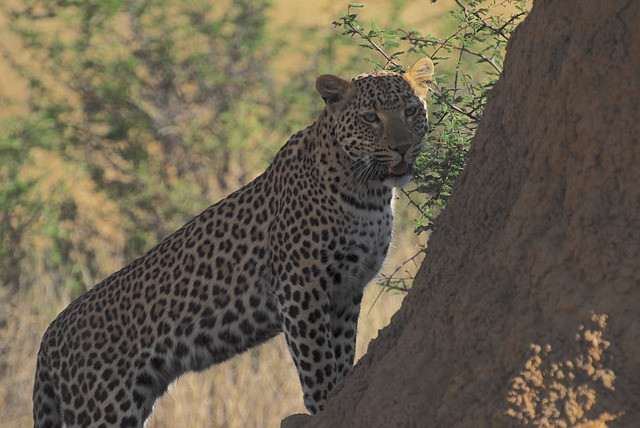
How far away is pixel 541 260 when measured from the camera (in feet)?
15.0

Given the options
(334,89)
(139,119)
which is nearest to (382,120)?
(334,89)

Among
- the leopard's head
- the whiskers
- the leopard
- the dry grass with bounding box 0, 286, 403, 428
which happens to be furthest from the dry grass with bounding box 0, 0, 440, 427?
the leopard's head

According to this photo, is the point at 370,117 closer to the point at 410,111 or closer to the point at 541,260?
the point at 410,111

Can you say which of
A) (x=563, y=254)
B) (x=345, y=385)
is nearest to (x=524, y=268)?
(x=563, y=254)

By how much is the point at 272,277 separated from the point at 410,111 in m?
1.30

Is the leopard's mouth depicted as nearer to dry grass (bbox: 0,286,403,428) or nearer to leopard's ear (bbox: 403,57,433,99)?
leopard's ear (bbox: 403,57,433,99)

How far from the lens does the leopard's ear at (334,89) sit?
25.1ft

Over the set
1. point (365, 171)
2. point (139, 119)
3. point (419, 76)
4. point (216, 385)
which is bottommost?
point (216, 385)

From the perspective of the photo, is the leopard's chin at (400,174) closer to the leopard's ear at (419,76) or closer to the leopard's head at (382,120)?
the leopard's head at (382,120)

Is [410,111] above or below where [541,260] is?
above

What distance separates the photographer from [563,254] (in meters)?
4.52

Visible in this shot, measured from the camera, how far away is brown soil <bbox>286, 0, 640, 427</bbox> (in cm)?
431

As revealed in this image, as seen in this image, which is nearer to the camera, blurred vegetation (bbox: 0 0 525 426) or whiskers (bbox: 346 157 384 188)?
whiskers (bbox: 346 157 384 188)

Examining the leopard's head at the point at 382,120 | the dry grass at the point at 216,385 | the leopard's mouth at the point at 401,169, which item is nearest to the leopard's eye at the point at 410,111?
the leopard's head at the point at 382,120
